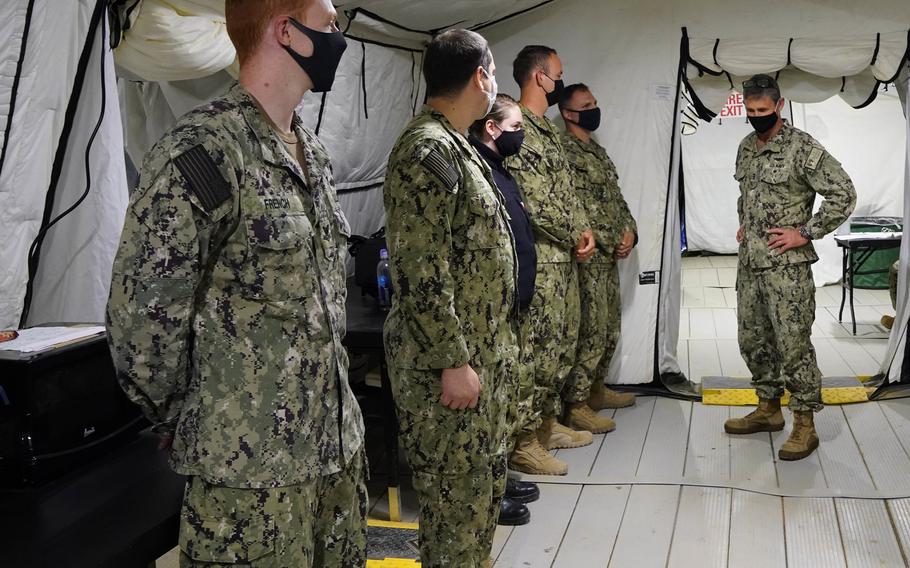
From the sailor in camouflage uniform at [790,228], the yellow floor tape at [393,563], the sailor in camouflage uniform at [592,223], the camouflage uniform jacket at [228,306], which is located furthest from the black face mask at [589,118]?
the camouflage uniform jacket at [228,306]

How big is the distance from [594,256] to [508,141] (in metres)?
1.61

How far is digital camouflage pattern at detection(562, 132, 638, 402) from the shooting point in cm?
454

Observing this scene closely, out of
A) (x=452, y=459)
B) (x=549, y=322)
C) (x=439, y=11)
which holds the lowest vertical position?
(x=452, y=459)

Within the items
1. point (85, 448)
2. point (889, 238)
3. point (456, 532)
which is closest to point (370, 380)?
point (456, 532)

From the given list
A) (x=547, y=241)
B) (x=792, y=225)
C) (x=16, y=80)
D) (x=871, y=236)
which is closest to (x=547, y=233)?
(x=547, y=241)

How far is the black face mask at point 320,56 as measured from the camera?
59.4 inches

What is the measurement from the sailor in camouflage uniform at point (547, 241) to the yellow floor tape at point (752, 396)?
119 cm

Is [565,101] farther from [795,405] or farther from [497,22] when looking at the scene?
[795,405]

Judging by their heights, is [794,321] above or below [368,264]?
below

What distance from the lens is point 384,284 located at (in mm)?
3482

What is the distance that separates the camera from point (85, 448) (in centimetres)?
174

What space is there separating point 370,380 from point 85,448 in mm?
1846

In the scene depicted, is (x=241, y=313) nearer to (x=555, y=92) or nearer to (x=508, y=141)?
(x=508, y=141)

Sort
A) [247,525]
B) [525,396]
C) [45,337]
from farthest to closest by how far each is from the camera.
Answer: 1. [525,396]
2. [45,337]
3. [247,525]
